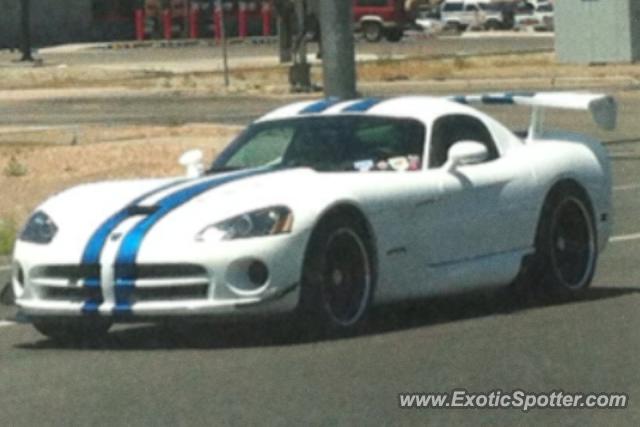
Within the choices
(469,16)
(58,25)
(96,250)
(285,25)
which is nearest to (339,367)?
(96,250)

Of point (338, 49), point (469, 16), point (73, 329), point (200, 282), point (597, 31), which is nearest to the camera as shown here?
point (200, 282)

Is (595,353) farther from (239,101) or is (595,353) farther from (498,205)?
(239,101)

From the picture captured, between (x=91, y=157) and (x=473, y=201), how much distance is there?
47.4 feet

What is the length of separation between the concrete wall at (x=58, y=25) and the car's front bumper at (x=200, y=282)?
232 feet

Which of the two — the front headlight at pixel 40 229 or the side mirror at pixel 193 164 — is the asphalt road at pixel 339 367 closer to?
the front headlight at pixel 40 229

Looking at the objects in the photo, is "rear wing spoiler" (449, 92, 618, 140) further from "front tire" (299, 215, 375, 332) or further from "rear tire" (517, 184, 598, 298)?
"front tire" (299, 215, 375, 332)

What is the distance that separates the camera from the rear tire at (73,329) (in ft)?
37.4

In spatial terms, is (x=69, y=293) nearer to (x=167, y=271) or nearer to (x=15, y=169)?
(x=167, y=271)

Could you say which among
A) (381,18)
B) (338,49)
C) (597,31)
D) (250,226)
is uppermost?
(250,226)

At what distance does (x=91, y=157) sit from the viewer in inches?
1030

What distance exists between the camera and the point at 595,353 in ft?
34.9

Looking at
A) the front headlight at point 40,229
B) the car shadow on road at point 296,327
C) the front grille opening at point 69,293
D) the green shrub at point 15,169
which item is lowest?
the green shrub at point 15,169

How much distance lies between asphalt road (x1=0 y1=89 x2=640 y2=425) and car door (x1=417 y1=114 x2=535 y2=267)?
42 cm

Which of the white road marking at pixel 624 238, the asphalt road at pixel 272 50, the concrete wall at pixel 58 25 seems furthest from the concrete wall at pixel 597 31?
the concrete wall at pixel 58 25
